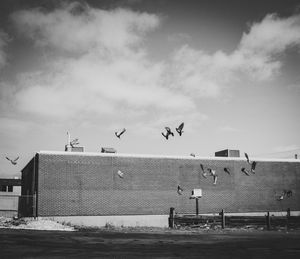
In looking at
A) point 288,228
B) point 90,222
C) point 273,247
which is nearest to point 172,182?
point 90,222

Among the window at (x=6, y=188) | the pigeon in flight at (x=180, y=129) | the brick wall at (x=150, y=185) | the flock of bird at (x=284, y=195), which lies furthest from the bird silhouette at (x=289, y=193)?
the window at (x=6, y=188)

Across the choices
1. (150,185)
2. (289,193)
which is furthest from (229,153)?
(150,185)

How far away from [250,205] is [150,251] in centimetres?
2672

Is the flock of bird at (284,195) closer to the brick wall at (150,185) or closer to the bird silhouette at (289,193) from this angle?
the bird silhouette at (289,193)

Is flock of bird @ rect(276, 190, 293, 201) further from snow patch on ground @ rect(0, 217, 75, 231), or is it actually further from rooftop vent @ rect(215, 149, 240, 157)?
snow patch on ground @ rect(0, 217, 75, 231)

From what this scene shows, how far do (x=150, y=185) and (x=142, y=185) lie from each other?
796 mm

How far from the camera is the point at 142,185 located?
34.4 meters

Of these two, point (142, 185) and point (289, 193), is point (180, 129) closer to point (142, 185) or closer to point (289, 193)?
point (142, 185)

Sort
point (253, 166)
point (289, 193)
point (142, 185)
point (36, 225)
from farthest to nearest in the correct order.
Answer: point (289, 193) → point (253, 166) → point (142, 185) → point (36, 225)

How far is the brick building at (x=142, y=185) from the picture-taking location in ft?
103

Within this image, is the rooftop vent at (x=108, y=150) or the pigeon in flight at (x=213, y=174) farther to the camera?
the pigeon in flight at (x=213, y=174)

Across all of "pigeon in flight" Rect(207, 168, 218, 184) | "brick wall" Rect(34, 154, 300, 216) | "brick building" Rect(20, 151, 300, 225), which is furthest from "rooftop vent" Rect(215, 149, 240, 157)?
"pigeon in flight" Rect(207, 168, 218, 184)

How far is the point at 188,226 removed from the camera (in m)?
29.3

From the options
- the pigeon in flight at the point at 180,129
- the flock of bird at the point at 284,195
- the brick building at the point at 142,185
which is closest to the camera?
the pigeon in flight at the point at 180,129
